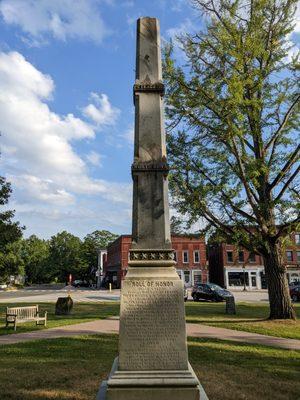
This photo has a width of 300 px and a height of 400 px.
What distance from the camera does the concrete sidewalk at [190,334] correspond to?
11888 mm

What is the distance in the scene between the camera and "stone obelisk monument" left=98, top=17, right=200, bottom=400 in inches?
203

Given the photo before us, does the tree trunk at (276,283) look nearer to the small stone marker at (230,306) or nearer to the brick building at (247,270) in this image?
the small stone marker at (230,306)

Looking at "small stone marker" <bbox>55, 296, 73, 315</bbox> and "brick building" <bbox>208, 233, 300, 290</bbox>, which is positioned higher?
"brick building" <bbox>208, 233, 300, 290</bbox>

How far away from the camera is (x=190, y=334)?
1326cm

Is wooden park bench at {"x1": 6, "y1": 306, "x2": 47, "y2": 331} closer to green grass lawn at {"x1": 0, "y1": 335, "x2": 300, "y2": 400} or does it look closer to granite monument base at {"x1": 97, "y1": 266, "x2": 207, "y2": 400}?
green grass lawn at {"x1": 0, "y1": 335, "x2": 300, "y2": 400}

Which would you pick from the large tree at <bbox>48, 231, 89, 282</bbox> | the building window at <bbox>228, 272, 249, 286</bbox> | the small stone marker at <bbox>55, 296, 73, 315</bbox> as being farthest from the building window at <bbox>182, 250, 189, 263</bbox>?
the small stone marker at <bbox>55, 296, 73, 315</bbox>

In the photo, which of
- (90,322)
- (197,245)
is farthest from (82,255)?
(90,322)

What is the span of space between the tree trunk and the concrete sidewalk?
3798 mm

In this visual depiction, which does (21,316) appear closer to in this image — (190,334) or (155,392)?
(190,334)

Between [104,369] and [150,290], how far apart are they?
3.33 meters

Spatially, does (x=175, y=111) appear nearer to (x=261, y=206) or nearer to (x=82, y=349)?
(x=261, y=206)

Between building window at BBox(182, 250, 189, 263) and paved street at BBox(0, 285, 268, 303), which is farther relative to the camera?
building window at BBox(182, 250, 189, 263)

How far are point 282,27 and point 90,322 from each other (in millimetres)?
15484

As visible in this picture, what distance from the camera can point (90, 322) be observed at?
17.0 meters
